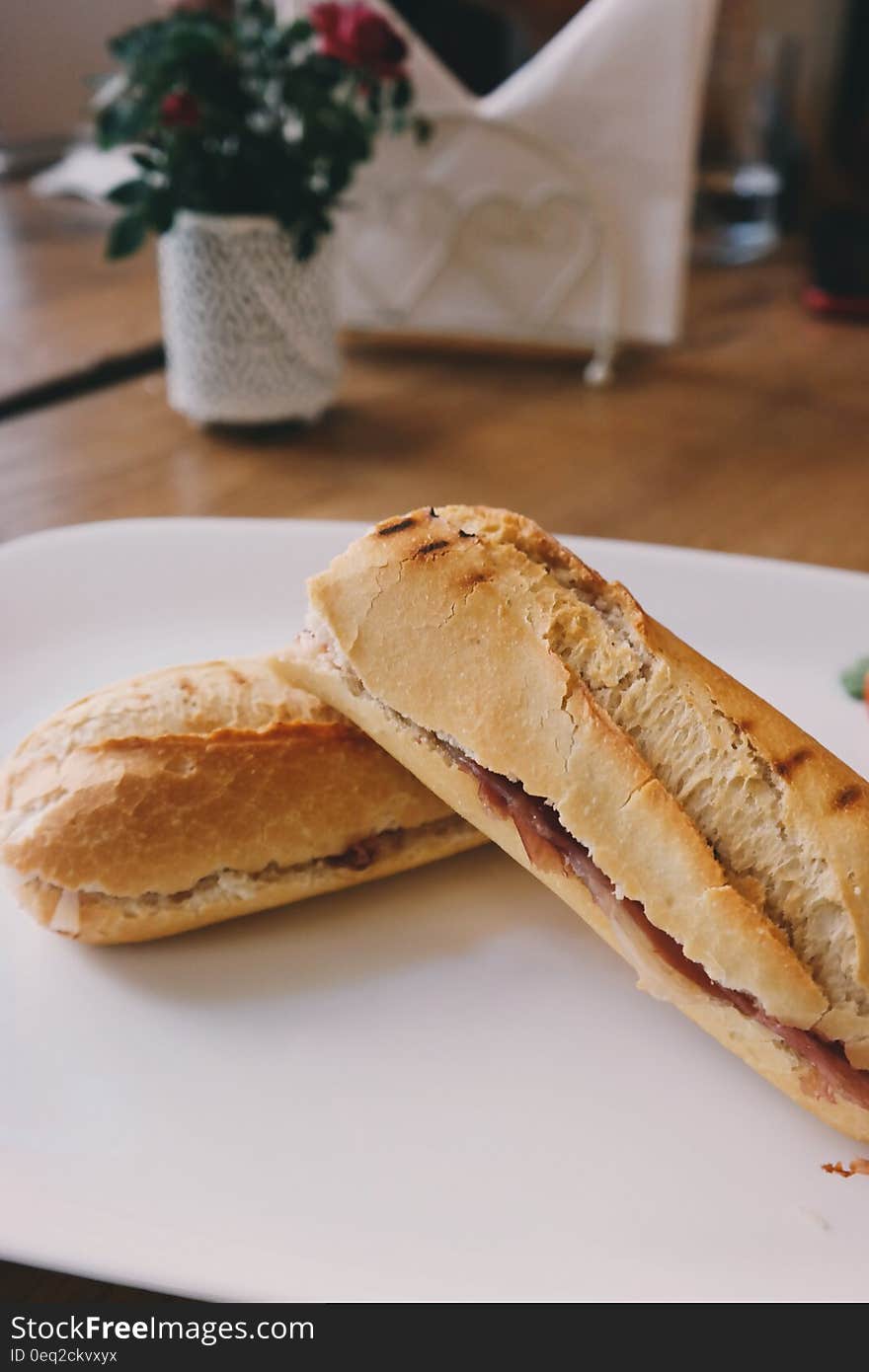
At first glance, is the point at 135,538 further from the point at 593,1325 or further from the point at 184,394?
the point at 593,1325

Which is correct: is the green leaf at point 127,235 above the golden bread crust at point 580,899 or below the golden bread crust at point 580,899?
above

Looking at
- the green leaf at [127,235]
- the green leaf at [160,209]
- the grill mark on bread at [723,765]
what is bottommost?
the grill mark on bread at [723,765]

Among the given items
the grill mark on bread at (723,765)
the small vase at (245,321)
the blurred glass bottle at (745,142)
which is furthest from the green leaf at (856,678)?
the blurred glass bottle at (745,142)

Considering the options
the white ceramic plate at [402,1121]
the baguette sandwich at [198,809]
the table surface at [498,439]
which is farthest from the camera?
the table surface at [498,439]

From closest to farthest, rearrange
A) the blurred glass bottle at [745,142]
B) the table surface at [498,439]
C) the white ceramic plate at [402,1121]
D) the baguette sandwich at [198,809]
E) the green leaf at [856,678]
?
the white ceramic plate at [402,1121] < the baguette sandwich at [198,809] < the green leaf at [856,678] < the table surface at [498,439] < the blurred glass bottle at [745,142]

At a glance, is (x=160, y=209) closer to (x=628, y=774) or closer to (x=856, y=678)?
(x=856, y=678)

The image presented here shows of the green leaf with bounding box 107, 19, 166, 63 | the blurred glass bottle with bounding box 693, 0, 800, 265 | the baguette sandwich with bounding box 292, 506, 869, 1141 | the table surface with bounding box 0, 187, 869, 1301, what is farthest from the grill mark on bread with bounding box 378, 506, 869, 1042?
the blurred glass bottle with bounding box 693, 0, 800, 265

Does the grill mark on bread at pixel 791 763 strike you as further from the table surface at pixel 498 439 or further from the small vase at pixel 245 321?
the small vase at pixel 245 321
